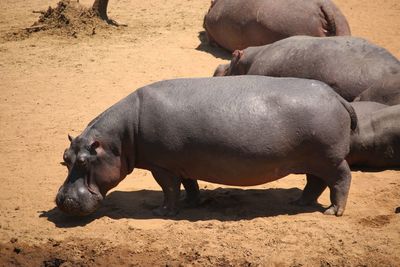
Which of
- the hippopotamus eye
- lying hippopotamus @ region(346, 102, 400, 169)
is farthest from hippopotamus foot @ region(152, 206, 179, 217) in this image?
lying hippopotamus @ region(346, 102, 400, 169)

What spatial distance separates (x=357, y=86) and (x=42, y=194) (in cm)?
419

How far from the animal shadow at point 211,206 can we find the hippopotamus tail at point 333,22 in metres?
4.81

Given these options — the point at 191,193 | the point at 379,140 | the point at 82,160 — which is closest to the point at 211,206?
the point at 191,193

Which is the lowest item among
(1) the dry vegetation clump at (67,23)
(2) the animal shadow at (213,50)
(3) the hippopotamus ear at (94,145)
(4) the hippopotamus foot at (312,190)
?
(2) the animal shadow at (213,50)

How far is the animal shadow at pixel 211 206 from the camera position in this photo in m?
6.32

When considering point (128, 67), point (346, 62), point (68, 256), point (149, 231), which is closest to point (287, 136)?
point (149, 231)

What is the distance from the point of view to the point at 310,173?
608 cm

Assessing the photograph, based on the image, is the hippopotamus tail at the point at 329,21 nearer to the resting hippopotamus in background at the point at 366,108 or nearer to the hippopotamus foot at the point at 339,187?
the resting hippopotamus in background at the point at 366,108

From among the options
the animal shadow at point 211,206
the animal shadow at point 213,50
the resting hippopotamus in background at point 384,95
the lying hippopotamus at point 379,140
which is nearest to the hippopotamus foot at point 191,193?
the animal shadow at point 211,206

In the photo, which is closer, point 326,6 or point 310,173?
point 310,173

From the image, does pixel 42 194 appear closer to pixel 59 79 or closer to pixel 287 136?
pixel 287 136

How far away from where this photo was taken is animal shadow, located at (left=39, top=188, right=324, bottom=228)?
20.7 feet

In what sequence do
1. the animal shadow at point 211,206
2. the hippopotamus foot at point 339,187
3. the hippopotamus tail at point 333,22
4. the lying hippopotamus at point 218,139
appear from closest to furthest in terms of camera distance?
the lying hippopotamus at point 218,139 → the hippopotamus foot at point 339,187 → the animal shadow at point 211,206 → the hippopotamus tail at point 333,22

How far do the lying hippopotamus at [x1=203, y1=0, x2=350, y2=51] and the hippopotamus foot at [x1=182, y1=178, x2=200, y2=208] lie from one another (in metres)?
5.26
